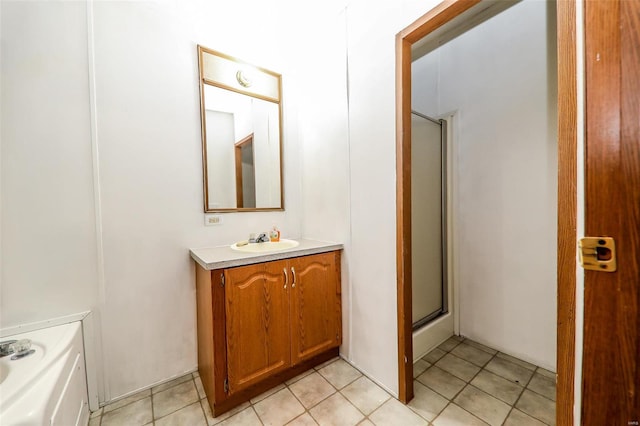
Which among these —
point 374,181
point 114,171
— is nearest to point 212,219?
point 114,171

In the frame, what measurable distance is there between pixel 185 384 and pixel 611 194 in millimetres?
2284

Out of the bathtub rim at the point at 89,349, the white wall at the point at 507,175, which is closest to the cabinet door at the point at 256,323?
the bathtub rim at the point at 89,349

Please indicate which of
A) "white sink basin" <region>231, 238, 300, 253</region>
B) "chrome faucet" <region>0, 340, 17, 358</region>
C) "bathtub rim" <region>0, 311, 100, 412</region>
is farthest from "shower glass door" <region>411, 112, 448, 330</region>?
"chrome faucet" <region>0, 340, 17, 358</region>

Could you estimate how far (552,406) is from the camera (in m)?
1.37

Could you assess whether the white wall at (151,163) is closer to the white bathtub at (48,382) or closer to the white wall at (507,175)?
the white bathtub at (48,382)

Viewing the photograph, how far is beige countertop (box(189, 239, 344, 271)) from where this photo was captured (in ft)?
4.40

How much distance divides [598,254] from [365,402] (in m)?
1.40

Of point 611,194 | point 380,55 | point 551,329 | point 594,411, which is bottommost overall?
point 551,329

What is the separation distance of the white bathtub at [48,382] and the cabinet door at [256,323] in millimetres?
657

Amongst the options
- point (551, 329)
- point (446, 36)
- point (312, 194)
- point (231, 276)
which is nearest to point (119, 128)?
point (231, 276)

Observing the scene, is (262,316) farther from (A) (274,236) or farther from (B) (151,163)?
(B) (151,163)

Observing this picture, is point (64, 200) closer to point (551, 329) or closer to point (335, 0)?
point (335, 0)

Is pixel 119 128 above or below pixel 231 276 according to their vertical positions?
above

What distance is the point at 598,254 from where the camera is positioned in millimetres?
630
